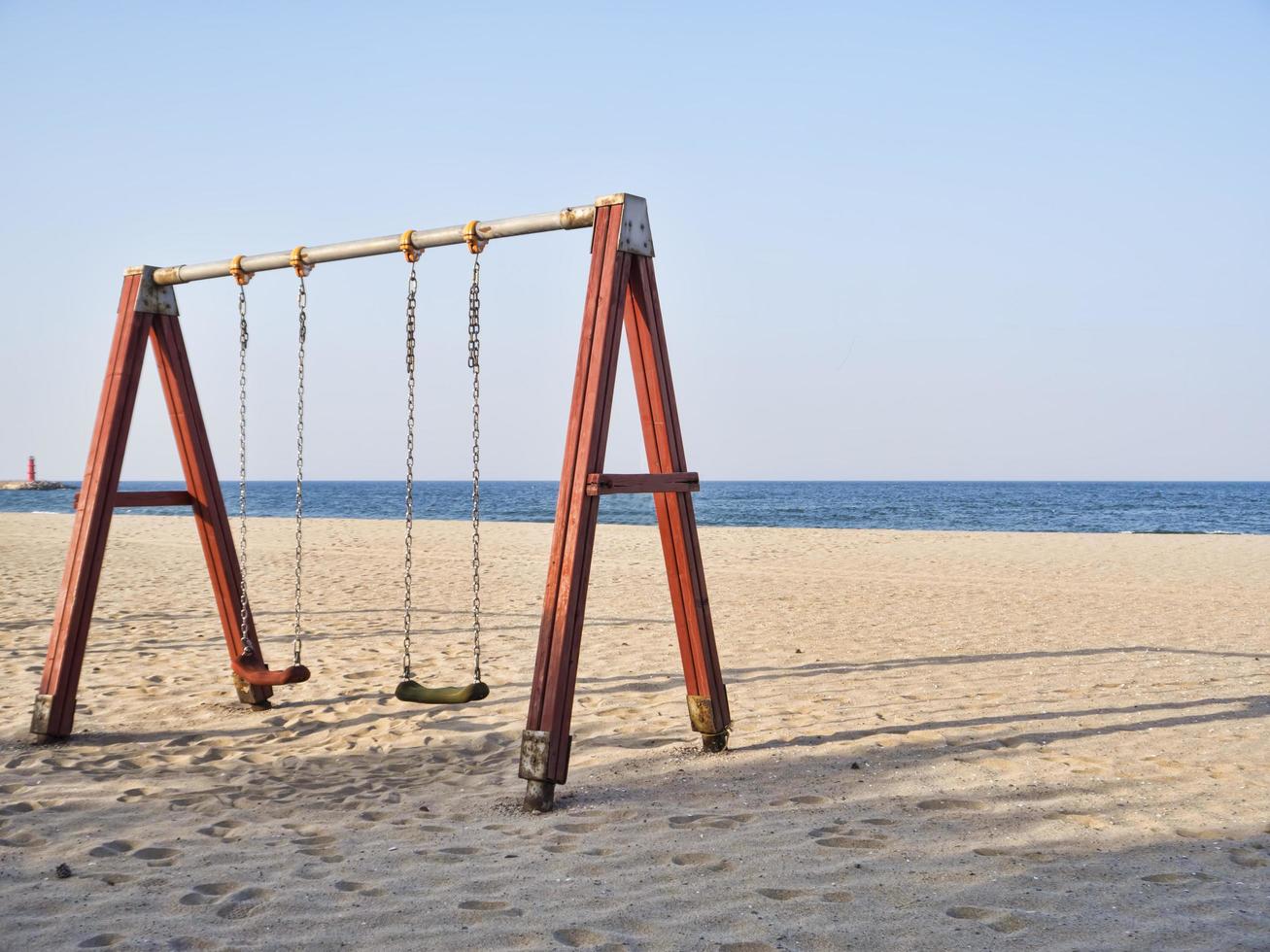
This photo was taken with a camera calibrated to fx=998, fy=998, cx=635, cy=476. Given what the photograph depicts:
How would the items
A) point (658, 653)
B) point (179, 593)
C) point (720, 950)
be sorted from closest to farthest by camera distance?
point (720, 950)
point (658, 653)
point (179, 593)

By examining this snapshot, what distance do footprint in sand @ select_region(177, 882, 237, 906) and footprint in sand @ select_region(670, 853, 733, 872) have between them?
1.53 metres

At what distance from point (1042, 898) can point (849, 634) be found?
19.2 ft

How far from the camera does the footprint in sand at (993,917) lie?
2.96 m

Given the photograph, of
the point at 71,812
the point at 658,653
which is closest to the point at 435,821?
the point at 71,812

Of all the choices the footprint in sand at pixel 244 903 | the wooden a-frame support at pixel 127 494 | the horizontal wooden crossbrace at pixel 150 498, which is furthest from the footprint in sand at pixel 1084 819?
the horizontal wooden crossbrace at pixel 150 498

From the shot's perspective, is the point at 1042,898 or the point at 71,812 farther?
the point at 71,812

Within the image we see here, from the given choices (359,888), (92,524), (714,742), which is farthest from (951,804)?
(92,524)

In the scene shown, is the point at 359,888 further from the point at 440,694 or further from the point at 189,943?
the point at 440,694

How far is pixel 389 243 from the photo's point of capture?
211 inches

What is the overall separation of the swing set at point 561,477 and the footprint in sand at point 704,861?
2.73 ft

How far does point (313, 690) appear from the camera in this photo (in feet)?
22.5

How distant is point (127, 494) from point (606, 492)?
3.04m

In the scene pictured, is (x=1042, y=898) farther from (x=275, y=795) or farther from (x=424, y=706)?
(x=424, y=706)

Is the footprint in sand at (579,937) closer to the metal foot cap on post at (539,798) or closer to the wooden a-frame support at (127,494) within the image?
the metal foot cap on post at (539,798)
